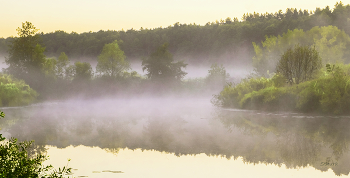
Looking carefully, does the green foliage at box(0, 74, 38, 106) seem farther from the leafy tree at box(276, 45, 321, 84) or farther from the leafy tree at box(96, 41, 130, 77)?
the leafy tree at box(276, 45, 321, 84)

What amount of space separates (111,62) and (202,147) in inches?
1627

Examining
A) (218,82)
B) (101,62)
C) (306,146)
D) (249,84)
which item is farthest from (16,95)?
(306,146)

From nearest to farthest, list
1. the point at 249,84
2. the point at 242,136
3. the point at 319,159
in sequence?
the point at 319,159, the point at 242,136, the point at 249,84

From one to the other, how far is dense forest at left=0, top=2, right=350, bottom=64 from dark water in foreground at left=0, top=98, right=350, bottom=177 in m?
56.7

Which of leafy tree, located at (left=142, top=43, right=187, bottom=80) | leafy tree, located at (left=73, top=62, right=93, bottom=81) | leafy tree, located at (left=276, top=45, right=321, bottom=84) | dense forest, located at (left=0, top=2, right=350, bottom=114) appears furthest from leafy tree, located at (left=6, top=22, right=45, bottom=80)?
leafy tree, located at (left=276, top=45, right=321, bottom=84)

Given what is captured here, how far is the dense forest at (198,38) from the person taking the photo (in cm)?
7444

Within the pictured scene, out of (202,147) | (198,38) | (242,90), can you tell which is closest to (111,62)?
(242,90)

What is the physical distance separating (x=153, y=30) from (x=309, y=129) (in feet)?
293

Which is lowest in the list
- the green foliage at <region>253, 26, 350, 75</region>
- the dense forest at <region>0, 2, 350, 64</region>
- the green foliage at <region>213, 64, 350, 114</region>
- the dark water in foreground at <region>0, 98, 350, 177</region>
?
the dark water in foreground at <region>0, 98, 350, 177</region>

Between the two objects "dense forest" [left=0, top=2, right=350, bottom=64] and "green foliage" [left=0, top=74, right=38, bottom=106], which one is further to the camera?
"dense forest" [left=0, top=2, right=350, bottom=64]

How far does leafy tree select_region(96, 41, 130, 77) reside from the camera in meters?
51.5

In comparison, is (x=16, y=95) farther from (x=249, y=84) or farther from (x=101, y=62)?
(x=249, y=84)

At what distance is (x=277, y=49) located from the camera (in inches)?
1863

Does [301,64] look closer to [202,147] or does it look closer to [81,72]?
[202,147]
